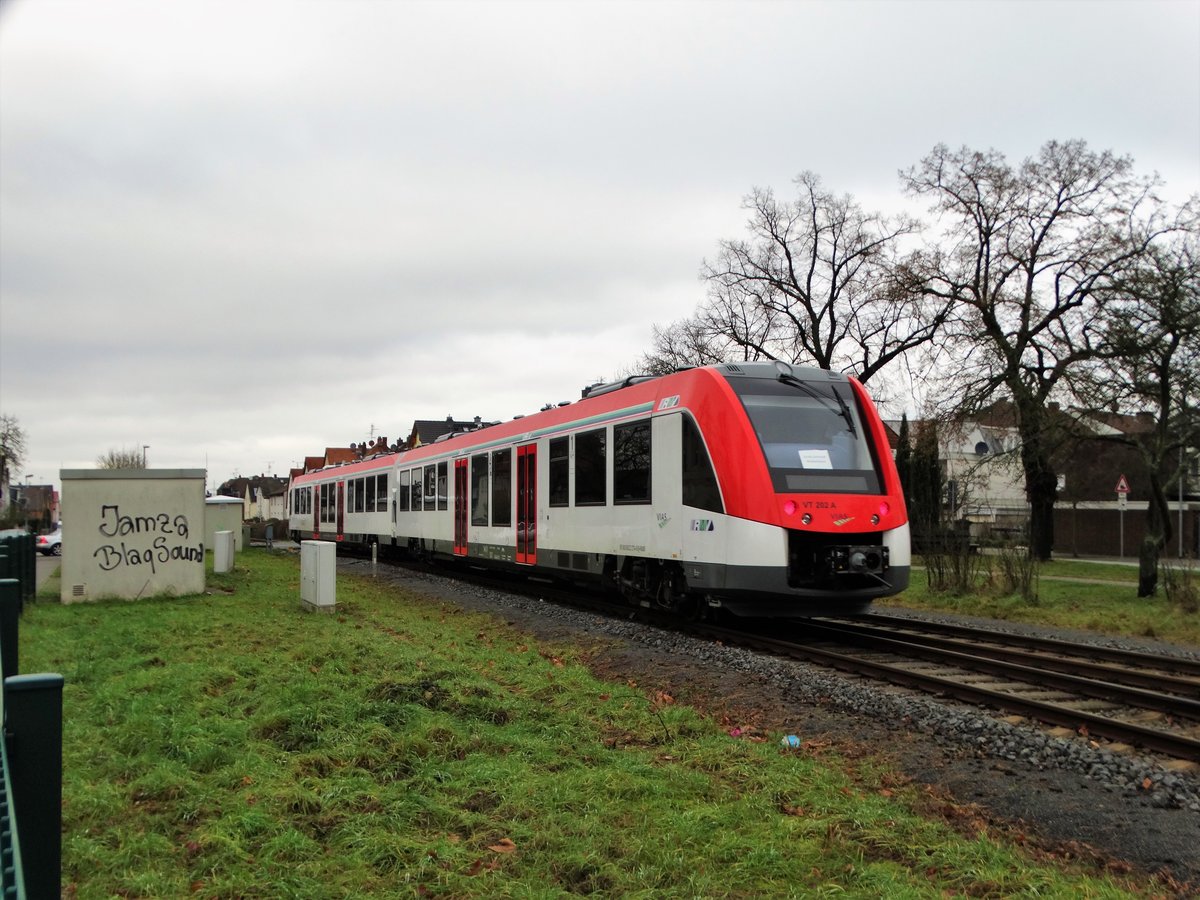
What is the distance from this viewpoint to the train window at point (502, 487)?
17641 mm

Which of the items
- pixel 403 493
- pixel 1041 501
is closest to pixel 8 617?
pixel 403 493

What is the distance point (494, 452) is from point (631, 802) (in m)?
13.8

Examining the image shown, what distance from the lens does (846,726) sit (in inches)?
280

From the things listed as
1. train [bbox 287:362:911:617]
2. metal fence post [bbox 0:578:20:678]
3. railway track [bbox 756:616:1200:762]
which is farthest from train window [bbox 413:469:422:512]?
metal fence post [bbox 0:578:20:678]

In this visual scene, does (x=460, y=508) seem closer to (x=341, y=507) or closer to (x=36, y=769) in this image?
(x=341, y=507)

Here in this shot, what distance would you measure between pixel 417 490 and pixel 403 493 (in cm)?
160

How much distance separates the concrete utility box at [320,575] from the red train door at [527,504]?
3825 millimetres

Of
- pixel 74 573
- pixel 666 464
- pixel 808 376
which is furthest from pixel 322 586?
pixel 808 376

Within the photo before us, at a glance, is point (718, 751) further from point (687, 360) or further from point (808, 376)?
point (687, 360)

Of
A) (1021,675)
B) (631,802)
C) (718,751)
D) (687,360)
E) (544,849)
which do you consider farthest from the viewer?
(687,360)

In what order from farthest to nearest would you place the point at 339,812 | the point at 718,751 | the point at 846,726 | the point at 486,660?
the point at 486,660, the point at 846,726, the point at 718,751, the point at 339,812

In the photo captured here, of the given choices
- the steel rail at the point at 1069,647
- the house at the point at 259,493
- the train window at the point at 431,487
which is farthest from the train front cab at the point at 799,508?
the house at the point at 259,493

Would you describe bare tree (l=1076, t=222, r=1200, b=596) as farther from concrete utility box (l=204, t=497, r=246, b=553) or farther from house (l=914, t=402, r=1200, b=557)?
concrete utility box (l=204, t=497, r=246, b=553)

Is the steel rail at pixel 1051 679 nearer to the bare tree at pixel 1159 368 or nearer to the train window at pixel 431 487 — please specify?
the bare tree at pixel 1159 368
